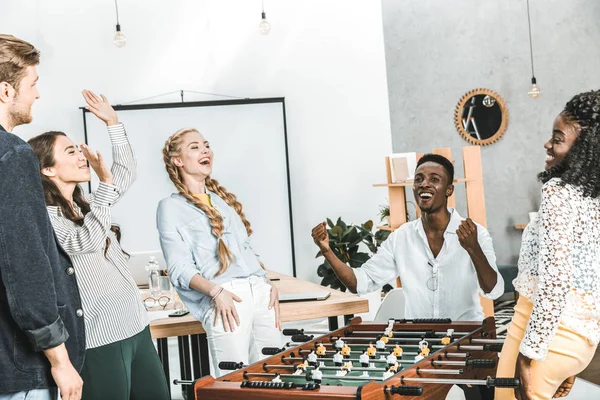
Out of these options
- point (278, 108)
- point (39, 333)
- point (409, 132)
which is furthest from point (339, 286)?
point (39, 333)

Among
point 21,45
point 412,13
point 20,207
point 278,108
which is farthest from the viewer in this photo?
point 412,13

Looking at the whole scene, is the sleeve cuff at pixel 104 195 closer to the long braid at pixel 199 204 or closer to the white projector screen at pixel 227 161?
the long braid at pixel 199 204

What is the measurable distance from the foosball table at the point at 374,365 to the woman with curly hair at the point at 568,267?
11 centimetres

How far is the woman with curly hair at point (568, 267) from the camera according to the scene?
198 centimetres

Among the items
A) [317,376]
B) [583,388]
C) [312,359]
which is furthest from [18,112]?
[583,388]

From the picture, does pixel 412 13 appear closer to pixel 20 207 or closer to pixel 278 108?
pixel 278 108

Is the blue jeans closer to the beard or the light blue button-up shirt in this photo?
the beard

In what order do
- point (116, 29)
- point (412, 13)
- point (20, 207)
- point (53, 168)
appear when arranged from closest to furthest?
point (20, 207) < point (53, 168) < point (116, 29) < point (412, 13)

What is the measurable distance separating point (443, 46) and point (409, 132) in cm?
105

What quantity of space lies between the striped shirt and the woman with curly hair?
4.24 feet

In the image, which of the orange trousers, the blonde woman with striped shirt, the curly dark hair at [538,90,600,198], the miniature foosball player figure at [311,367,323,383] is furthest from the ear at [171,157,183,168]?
the orange trousers

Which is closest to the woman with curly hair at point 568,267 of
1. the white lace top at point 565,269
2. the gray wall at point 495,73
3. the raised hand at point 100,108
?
the white lace top at point 565,269

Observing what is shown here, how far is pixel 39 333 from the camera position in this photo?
1.66 metres

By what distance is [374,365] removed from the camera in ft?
7.95
